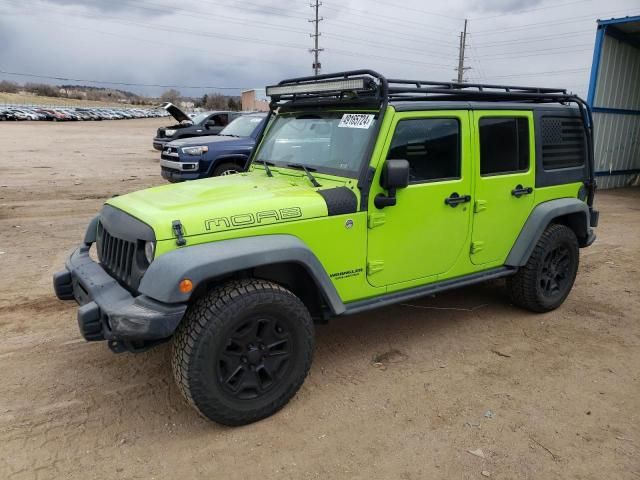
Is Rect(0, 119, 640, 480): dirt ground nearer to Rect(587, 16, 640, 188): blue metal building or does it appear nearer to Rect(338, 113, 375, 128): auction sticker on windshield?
Rect(338, 113, 375, 128): auction sticker on windshield

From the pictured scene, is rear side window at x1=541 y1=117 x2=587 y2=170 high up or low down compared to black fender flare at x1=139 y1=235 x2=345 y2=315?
up

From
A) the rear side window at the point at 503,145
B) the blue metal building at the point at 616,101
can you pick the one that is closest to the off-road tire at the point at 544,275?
the rear side window at the point at 503,145

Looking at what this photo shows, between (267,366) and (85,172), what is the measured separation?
13.6 metres

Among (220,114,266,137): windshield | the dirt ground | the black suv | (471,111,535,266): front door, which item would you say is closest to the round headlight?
the dirt ground

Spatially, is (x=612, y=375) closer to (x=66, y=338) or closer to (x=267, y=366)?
(x=267, y=366)

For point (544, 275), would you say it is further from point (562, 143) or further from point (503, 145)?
point (503, 145)

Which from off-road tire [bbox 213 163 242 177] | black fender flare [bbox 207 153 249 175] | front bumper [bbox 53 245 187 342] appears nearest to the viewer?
front bumper [bbox 53 245 187 342]

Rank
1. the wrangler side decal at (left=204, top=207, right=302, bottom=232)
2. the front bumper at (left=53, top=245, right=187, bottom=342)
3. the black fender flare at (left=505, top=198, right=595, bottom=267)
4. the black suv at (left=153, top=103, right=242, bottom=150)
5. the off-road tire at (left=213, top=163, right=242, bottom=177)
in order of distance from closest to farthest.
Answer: the front bumper at (left=53, top=245, right=187, bottom=342)
the wrangler side decal at (left=204, top=207, right=302, bottom=232)
the black fender flare at (left=505, top=198, right=595, bottom=267)
the off-road tire at (left=213, top=163, right=242, bottom=177)
the black suv at (left=153, top=103, right=242, bottom=150)

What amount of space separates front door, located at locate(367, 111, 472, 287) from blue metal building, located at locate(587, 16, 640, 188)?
10.9 m

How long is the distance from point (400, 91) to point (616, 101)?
1285cm

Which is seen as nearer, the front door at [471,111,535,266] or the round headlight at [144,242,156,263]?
the round headlight at [144,242,156,263]

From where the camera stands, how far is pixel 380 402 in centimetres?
341

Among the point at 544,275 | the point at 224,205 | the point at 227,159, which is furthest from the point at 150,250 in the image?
the point at 227,159

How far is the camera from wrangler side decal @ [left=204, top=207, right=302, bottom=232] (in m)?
2.98
